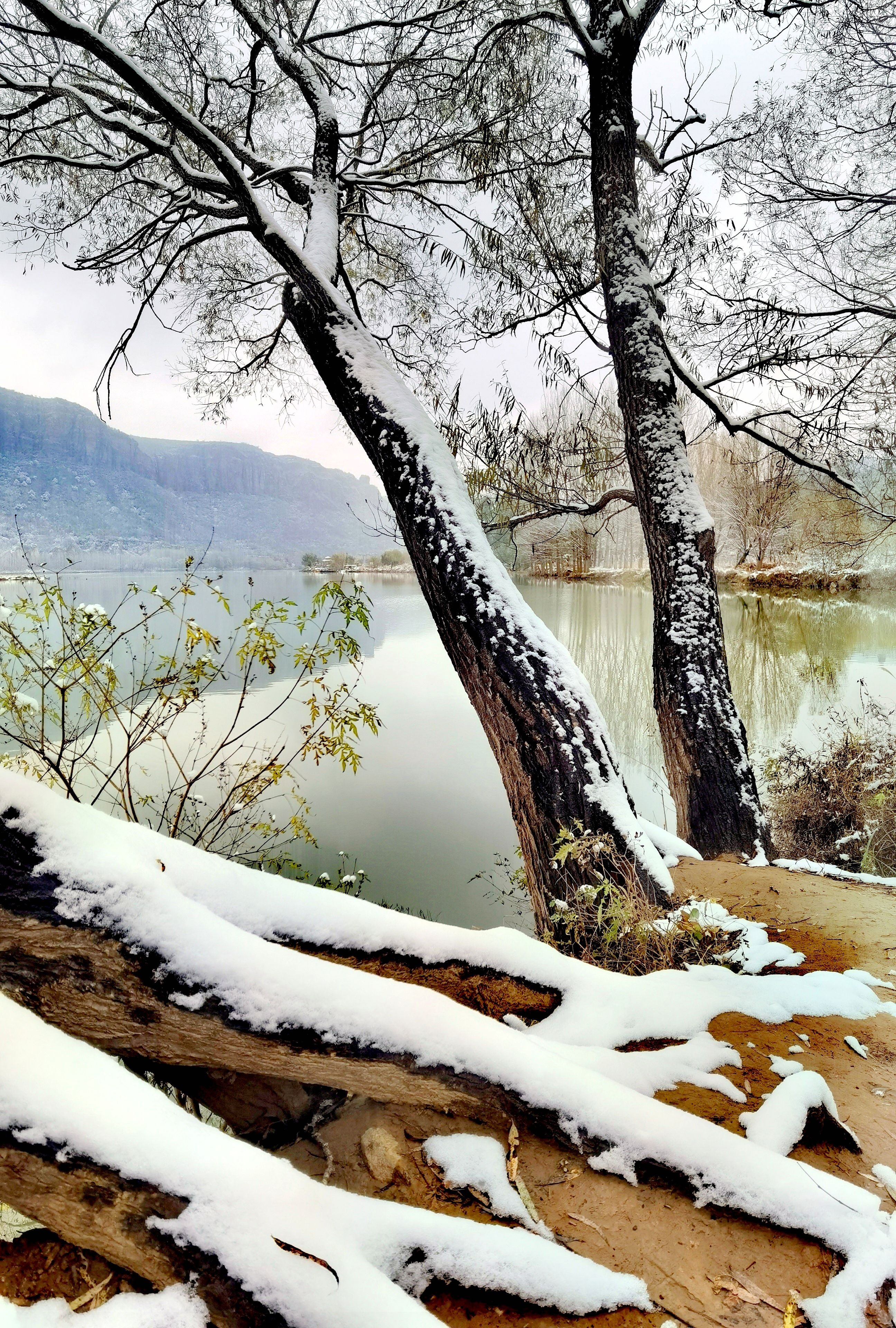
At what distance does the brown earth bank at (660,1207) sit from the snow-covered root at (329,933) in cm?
12

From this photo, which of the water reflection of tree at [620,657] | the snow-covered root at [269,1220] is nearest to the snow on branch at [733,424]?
the water reflection of tree at [620,657]

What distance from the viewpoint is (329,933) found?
1.48m

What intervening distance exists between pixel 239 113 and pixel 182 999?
522cm

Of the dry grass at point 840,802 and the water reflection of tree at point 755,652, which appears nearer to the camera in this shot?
the dry grass at point 840,802

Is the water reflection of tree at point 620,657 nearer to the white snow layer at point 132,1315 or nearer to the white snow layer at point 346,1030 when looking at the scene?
the white snow layer at point 346,1030

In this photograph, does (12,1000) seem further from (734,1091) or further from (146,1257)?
(734,1091)

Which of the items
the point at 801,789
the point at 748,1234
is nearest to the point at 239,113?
the point at 748,1234

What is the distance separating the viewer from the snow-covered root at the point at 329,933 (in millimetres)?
1154

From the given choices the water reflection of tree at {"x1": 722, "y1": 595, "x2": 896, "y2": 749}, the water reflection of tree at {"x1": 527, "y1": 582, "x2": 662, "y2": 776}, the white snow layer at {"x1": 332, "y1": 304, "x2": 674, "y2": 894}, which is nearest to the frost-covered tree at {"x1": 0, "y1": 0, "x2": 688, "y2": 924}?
the white snow layer at {"x1": 332, "y1": 304, "x2": 674, "y2": 894}

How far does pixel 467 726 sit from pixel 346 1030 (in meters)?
8.43

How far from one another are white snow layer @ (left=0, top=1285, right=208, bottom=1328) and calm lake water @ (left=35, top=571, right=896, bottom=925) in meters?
2.74

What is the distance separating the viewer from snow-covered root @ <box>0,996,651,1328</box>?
877mm

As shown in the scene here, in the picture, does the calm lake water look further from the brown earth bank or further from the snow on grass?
the brown earth bank

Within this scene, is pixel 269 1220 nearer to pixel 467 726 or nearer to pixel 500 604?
pixel 500 604
